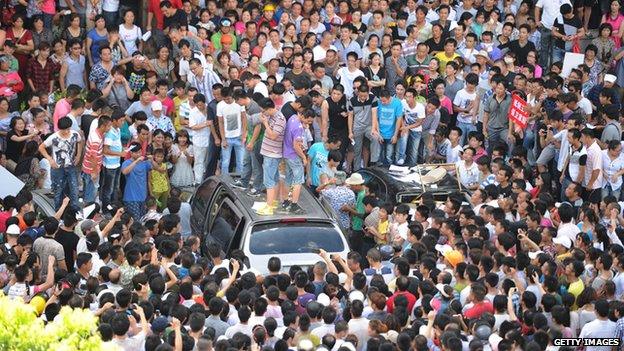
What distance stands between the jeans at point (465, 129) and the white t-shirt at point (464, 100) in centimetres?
7

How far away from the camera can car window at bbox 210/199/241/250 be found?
58.9 ft

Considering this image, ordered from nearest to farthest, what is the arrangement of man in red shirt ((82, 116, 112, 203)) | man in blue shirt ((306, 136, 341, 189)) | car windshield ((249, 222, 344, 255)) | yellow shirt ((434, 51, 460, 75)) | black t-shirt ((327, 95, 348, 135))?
car windshield ((249, 222, 344, 255)), man in red shirt ((82, 116, 112, 203)), man in blue shirt ((306, 136, 341, 189)), black t-shirt ((327, 95, 348, 135)), yellow shirt ((434, 51, 460, 75))

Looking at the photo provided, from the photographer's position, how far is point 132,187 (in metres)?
20.0

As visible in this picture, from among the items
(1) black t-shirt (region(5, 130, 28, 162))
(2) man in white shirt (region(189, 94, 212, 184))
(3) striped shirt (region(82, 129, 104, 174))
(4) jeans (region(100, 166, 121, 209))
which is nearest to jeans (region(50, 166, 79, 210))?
(3) striped shirt (region(82, 129, 104, 174))

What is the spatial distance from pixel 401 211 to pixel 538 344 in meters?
4.87

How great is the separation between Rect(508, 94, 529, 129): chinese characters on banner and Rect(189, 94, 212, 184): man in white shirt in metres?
4.84

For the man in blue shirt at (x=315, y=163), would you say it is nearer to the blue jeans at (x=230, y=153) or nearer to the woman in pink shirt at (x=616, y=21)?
the blue jeans at (x=230, y=153)

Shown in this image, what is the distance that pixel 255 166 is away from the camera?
63.8 ft

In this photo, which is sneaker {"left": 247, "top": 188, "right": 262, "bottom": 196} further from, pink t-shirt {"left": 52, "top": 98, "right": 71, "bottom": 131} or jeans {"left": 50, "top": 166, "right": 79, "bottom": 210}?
pink t-shirt {"left": 52, "top": 98, "right": 71, "bottom": 131}

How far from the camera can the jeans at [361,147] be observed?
862 inches

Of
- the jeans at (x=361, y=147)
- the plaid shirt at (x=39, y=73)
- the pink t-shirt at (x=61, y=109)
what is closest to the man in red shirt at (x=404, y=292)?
the jeans at (x=361, y=147)

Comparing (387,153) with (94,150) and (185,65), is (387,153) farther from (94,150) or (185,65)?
(94,150)

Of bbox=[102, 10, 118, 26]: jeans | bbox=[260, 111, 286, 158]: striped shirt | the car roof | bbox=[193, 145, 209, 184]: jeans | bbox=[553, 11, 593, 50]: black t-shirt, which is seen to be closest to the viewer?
the car roof

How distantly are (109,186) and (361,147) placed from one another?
424cm
